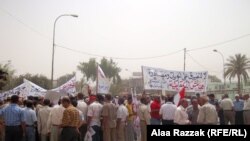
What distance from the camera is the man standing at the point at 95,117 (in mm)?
14719

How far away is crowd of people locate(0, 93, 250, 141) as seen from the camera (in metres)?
12.9

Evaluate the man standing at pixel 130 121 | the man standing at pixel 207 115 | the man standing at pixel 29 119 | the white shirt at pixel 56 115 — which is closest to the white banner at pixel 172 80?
the man standing at pixel 130 121

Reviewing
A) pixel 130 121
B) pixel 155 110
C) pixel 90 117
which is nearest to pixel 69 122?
pixel 90 117

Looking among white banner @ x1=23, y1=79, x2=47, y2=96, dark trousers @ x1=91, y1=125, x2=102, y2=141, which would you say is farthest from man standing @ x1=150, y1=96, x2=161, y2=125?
white banner @ x1=23, y1=79, x2=47, y2=96

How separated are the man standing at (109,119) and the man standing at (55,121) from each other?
1.91 meters

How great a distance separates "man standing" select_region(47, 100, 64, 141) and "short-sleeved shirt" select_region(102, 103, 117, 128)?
191 cm

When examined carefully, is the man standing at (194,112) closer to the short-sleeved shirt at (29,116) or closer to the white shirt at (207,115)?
the white shirt at (207,115)

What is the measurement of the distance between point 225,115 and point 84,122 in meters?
9.53

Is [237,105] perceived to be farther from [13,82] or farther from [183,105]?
[13,82]

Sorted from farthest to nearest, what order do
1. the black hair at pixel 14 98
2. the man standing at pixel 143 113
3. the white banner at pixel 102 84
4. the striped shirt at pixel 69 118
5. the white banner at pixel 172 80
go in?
the white banner at pixel 172 80 → the white banner at pixel 102 84 → the man standing at pixel 143 113 → the black hair at pixel 14 98 → the striped shirt at pixel 69 118

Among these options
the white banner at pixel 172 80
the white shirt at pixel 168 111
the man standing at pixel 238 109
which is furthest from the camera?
the man standing at pixel 238 109

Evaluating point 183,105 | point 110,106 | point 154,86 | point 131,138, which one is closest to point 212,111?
point 183,105

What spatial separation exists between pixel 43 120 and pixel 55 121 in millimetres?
1086

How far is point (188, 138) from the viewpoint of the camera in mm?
6258
